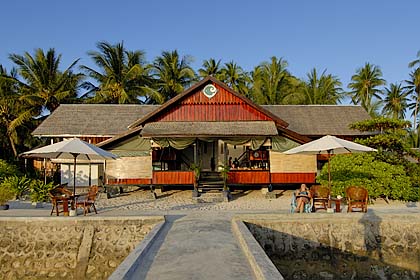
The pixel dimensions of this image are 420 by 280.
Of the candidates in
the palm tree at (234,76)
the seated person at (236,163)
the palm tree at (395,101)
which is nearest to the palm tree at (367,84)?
the palm tree at (395,101)

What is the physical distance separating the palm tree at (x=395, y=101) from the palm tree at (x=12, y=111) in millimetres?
38217

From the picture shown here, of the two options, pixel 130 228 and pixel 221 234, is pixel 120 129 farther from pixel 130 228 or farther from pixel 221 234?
pixel 221 234

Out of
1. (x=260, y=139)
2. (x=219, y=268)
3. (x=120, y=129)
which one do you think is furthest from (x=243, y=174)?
(x=219, y=268)

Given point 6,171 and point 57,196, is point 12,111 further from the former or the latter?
point 57,196

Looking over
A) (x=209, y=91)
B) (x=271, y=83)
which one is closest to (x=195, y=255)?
(x=209, y=91)

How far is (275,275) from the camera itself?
521 cm

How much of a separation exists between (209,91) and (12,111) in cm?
1872

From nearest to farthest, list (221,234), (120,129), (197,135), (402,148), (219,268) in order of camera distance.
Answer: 1. (219,268)
2. (221,234)
3. (402,148)
4. (197,135)
5. (120,129)

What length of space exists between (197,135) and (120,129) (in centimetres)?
732

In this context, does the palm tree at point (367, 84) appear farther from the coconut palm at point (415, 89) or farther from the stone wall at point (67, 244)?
the stone wall at point (67, 244)

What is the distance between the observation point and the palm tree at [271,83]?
37719 millimetres

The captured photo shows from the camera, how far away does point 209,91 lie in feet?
69.6

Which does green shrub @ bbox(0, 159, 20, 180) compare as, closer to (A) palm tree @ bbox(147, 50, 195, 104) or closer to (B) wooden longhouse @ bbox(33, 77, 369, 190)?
(B) wooden longhouse @ bbox(33, 77, 369, 190)

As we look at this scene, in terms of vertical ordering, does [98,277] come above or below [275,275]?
below
